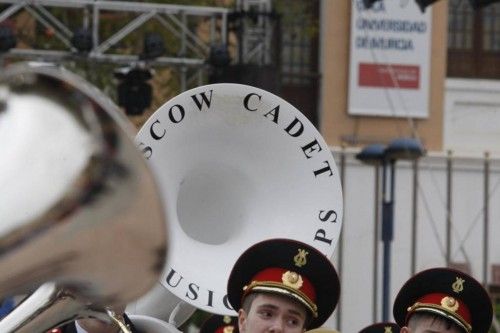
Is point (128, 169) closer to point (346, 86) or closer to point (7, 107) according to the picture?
point (7, 107)

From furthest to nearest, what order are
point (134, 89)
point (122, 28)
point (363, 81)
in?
1. point (363, 81)
2. point (122, 28)
3. point (134, 89)

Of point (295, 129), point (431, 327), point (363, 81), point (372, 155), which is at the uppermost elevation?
point (295, 129)

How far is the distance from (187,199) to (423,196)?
37.9 feet

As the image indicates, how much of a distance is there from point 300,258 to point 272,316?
1.10 feet

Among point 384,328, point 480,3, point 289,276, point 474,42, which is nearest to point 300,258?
point 289,276

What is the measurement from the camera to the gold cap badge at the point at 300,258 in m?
3.84

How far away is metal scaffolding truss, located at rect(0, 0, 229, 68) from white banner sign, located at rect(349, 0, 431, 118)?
3781mm

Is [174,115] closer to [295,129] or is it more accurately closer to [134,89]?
[295,129]

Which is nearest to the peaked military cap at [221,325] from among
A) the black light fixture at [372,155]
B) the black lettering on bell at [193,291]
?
the black lettering on bell at [193,291]

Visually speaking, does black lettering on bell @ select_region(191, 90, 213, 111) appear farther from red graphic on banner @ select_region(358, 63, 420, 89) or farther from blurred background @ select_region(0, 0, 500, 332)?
red graphic on banner @ select_region(358, 63, 420, 89)

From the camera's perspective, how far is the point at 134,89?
1218 cm

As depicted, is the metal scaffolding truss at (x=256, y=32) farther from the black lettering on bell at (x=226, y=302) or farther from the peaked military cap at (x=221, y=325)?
the black lettering on bell at (x=226, y=302)

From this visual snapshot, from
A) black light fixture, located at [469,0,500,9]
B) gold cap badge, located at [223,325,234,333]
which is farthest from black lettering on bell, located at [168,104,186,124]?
black light fixture, located at [469,0,500,9]

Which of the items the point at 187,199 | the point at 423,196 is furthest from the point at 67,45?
the point at 187,199
